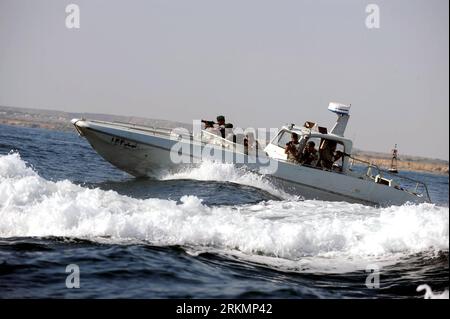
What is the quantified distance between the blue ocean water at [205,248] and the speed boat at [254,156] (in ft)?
13.5

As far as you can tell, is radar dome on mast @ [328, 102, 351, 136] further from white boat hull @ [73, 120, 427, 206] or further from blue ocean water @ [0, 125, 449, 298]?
blue ocean water @ [0, 125, 449, 298]

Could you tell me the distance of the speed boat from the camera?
18.4 m

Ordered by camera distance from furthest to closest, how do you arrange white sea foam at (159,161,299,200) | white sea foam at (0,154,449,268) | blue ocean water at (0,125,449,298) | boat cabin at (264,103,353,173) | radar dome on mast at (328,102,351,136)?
radar dome on mast at (328,102,351,136) → boat cabin at (264,103,353,173) → white sea foam at (159,161,299,200) → white sea foam at (0,154,449,268) → blue ocean water at (0,125,449,298)

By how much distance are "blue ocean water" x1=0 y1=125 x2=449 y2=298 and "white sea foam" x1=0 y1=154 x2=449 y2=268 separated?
20 millimetres

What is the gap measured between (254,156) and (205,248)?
8.90 m

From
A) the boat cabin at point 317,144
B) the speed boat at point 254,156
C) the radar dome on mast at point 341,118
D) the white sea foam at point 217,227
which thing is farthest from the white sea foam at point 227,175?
the white sea foam at point 217,227

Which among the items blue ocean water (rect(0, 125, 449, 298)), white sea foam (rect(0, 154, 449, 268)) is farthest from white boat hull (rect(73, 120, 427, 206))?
white sea foam (rect(0, 154, 449, 268))

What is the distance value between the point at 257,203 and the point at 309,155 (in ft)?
14.5

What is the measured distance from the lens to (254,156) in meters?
18.5

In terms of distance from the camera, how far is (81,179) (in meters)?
19.1

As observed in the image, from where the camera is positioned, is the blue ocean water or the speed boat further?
the speed boat

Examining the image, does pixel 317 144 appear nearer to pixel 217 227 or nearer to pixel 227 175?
pixel 227 175

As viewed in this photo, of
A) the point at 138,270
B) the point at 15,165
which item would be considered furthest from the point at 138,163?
the point at 138,270
